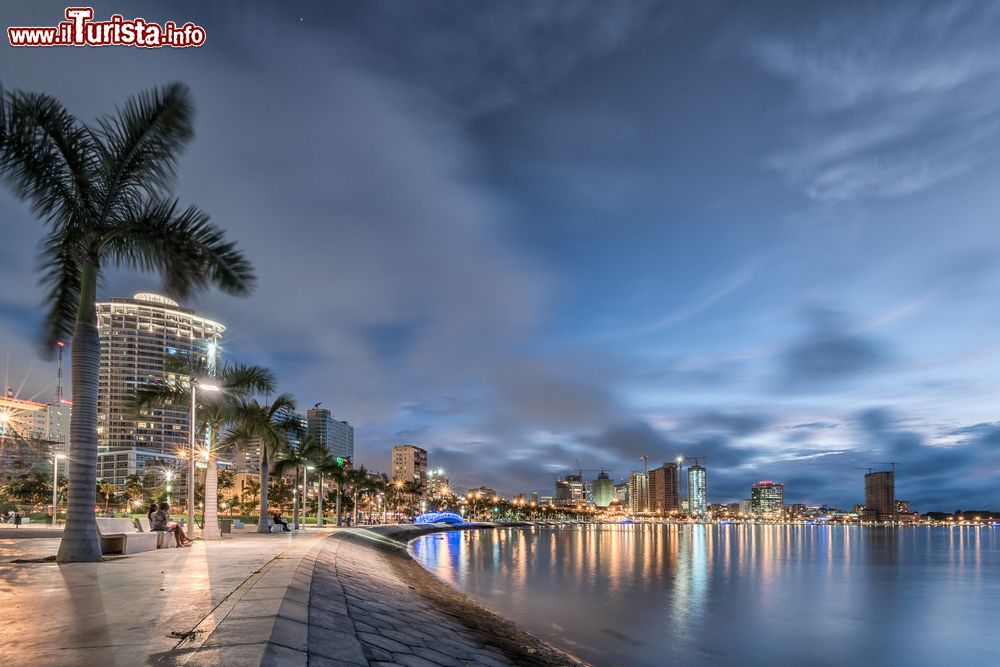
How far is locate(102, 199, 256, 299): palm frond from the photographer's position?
1422 cm

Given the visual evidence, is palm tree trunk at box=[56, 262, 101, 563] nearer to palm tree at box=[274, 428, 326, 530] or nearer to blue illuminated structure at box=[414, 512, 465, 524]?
palm tree at box=[274, 428, 326, 530]

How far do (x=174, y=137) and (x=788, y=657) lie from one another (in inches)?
915

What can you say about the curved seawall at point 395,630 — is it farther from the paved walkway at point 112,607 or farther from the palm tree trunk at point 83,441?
the palm tree trunk at point 83,441

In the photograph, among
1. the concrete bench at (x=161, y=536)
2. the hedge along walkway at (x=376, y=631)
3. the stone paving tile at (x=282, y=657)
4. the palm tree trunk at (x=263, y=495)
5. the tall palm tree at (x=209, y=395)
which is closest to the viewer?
the stone paving tile at (x=282, y=657)

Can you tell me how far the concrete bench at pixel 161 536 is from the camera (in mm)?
20072

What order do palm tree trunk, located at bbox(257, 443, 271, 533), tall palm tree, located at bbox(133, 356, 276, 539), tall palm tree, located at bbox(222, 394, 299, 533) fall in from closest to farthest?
tall palm tree, located at bbox(133, 356, 276, 539) < tall palm tree, located at bbox(222, 394, 299, 533) < palm tree trunk, located at bbox(257, 443, 271, 533)

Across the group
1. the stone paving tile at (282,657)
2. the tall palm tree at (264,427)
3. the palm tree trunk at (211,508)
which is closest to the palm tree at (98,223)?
the stone paving tile at (282,657)

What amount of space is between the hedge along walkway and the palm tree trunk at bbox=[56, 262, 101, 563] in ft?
15.5

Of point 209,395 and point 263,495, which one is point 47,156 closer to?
point 209,395

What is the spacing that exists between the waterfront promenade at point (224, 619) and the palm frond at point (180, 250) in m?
6.18

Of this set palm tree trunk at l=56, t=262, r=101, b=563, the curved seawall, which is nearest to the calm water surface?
the curved seawall

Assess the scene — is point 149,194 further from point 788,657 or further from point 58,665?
point 788,657

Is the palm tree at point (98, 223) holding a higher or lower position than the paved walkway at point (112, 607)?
higher

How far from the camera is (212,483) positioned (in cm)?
2770
